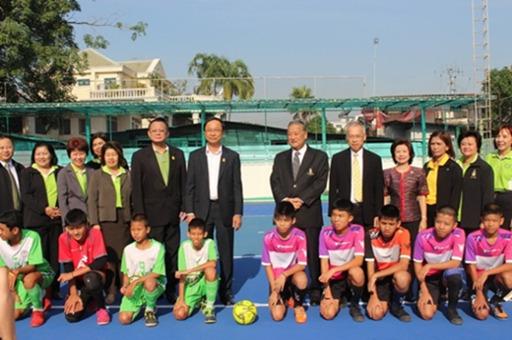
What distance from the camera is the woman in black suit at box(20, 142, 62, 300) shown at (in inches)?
199

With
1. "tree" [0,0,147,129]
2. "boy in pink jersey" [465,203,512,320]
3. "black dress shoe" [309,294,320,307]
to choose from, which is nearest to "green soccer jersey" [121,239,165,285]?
"black dress shoe" [309,294,320,307]

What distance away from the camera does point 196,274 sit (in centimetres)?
466

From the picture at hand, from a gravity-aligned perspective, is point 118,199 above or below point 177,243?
above

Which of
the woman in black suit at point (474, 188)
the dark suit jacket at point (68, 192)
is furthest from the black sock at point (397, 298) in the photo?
the dark suit jacket at point (68, 192)

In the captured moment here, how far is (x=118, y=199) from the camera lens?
5.11m

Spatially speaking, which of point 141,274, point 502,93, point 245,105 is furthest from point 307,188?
point 502,93

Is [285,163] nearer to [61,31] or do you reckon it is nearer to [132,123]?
[61,31]

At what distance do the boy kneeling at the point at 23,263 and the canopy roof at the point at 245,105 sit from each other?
1472 centimetres

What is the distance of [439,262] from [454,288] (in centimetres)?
31

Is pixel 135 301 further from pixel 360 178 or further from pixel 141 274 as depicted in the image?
pixel 360 178

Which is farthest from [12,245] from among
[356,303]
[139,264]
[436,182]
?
[436,182]

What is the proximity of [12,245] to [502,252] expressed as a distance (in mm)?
4863

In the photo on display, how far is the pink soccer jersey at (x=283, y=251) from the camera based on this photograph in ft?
15.4

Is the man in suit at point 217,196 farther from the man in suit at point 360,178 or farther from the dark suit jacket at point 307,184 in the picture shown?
the man in suit at point 360,178
